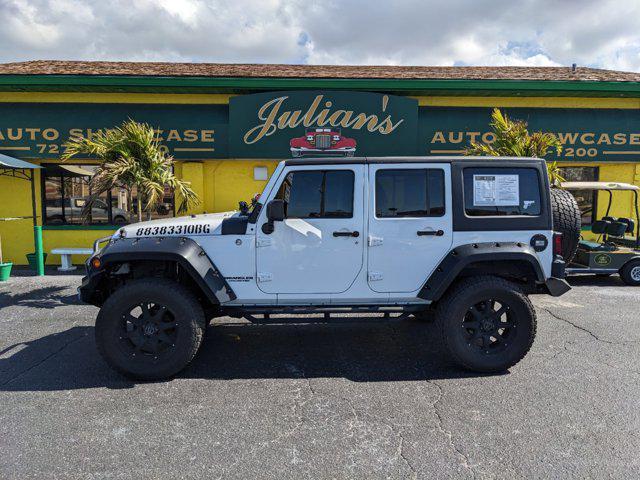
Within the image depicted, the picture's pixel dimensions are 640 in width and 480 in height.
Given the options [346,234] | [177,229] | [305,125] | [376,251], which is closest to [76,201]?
[305,125]

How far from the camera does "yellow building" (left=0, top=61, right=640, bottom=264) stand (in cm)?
972

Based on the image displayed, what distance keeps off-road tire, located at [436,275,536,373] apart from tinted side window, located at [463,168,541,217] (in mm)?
787

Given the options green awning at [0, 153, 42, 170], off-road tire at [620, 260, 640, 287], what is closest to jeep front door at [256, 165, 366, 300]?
off-road tire at [620, 260, 640, 287]

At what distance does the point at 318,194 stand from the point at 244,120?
649 cm

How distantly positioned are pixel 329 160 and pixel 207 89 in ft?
22.5

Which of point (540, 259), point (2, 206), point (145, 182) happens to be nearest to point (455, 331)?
point (540, 259)

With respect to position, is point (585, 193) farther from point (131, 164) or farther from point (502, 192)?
point (131, 164)

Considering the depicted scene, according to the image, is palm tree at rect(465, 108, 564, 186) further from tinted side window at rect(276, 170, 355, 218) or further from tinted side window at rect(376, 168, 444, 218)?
tinted side window at rect(276, 170, 355, 218)

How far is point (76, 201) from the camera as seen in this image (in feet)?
33.8

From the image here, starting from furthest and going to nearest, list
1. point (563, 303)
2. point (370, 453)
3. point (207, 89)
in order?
point (207, 89) < point (563, 303) < point (370, 453)

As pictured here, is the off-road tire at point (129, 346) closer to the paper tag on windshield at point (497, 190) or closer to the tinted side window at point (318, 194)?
the tinted side window at point (318, 194)

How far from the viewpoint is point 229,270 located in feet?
13.7

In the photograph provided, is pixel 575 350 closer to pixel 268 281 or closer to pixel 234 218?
pixel 268 281

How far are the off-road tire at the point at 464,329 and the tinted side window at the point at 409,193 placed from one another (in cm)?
88
